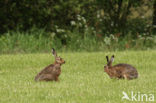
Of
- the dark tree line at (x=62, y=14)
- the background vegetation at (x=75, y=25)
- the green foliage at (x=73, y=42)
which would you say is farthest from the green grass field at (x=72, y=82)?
the dark tree line at (x=62, y=14)

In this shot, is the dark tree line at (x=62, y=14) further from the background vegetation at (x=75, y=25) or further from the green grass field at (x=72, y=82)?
the green grass field at (x=72, y=82)

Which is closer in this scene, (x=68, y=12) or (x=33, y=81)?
(x=33, y=81)

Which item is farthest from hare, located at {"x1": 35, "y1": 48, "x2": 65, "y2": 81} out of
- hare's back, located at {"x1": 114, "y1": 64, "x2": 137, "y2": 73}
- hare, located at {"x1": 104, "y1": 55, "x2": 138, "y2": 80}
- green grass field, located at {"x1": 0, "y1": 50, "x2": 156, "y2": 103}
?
hare's back, located at {"x1": 114, "y1": 64, "x2": 137, "y2": 73}

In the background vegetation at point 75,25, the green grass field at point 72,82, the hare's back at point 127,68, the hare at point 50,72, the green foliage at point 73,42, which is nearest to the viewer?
the green grass field at point 72,82

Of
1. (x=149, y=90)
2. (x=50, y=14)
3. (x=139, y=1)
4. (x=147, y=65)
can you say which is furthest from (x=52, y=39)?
(x=149, y=90)

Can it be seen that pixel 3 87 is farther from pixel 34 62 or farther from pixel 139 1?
pixel 139 1

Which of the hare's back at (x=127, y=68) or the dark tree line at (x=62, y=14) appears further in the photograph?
the dark tree line at (x=62, y=14)

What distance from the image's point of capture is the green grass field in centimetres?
777

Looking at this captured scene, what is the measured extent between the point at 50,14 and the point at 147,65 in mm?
8028

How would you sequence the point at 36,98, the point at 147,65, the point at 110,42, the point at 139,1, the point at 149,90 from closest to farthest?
the point at 36,98, the point at 149,90, the point at 147,65, the point at 110,42, the point at 139,1

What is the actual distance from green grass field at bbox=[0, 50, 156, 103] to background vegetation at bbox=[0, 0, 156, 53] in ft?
11.3

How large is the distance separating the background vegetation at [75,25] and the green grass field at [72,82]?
3.45 m

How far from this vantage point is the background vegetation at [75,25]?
18.3 m

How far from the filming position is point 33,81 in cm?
988
